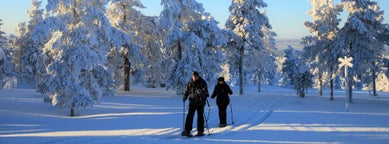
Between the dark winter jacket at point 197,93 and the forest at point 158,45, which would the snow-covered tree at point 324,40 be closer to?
the forest at point 158,45

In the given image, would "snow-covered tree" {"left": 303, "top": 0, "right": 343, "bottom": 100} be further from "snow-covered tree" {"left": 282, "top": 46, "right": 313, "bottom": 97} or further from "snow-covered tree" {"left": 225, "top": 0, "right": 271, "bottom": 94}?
"snow-covered tree" {"left": 225, "top": 0, "right": 271, "bottom": 94}

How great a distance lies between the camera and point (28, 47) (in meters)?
42.7

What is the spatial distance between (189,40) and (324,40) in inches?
477

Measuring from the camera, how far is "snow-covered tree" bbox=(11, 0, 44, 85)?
135 ft

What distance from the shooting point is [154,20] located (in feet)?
115

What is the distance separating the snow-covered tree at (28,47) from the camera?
135 ft

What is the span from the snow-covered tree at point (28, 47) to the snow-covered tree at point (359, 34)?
92.5ft

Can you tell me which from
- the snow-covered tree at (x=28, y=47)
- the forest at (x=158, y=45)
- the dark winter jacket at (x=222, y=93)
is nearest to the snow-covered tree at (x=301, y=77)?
the forest at (x=158, y=45)

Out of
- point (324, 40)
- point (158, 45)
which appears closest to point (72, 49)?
point (158, 45)

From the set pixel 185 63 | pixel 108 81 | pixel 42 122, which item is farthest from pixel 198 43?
pixel 42 122

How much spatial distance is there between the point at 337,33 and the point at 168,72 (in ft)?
45.8

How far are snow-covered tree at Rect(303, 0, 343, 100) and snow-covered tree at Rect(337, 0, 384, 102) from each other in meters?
1.07

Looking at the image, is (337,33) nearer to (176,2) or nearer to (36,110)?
(176,2)

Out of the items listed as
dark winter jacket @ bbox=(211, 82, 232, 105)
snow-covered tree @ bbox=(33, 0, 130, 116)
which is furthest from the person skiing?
snow-covered tree @ bbox=(33, 0, 130, 116)
